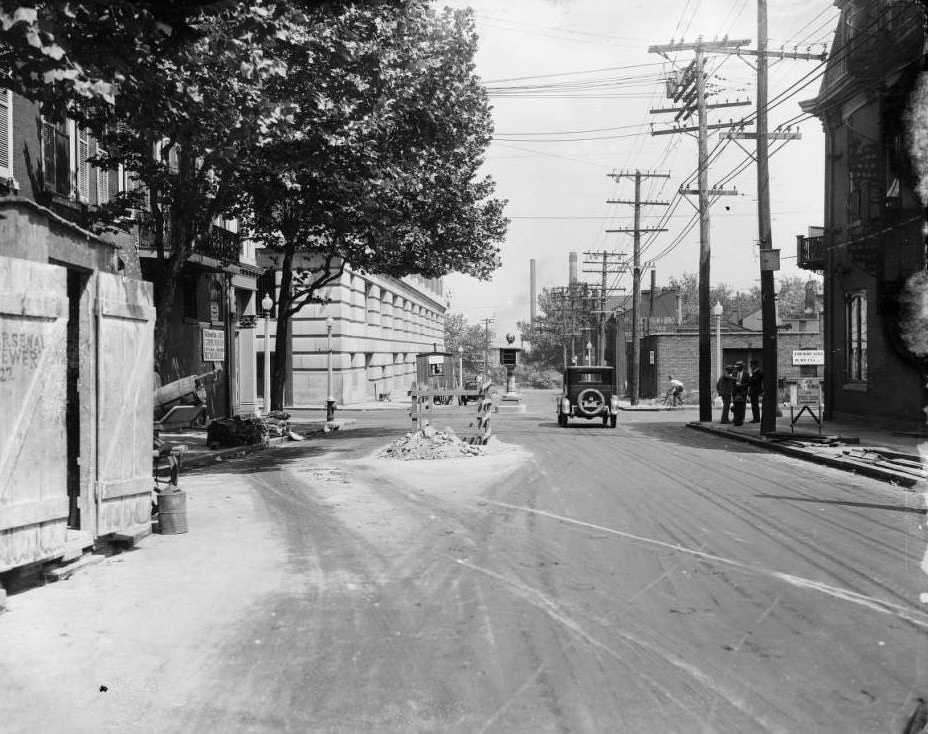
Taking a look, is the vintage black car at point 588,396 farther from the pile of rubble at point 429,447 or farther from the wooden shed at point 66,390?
the wooden shed at point 66,390

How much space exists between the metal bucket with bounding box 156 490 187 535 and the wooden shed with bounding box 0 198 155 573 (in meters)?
0.31

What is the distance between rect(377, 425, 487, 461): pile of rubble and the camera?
16.6 m

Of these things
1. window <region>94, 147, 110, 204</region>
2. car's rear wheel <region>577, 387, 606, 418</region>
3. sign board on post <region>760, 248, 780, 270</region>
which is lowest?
car's rear wheel <region>577, 387, 606, 418</region>

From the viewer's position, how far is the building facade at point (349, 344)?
40.4 m

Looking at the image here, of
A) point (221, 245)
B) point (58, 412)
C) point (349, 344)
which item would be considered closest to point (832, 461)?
point (58, 412)

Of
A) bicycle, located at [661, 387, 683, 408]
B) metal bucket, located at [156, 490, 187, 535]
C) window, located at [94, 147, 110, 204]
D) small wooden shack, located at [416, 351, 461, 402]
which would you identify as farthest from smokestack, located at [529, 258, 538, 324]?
metal bucket, located at [156, 490, 187, 535]

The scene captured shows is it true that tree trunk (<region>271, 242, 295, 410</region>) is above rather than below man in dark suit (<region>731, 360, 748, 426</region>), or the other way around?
above

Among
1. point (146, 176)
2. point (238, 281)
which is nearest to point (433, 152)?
point (146, 176)

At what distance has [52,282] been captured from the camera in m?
6.83

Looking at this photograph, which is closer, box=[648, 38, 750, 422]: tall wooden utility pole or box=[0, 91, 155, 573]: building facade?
box=[0, 91, 155, 573]: building facade

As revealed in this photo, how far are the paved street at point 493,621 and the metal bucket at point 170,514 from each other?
1.15 feet

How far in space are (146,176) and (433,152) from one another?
5.74 m

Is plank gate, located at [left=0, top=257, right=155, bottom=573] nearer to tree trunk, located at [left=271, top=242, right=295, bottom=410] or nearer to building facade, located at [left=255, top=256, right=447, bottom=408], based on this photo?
tree trunk, located at [left=271, top=242, right=295, bottom=410]

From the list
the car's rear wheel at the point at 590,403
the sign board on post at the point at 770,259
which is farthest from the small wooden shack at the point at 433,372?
the sign board on post at the point at 770,259
